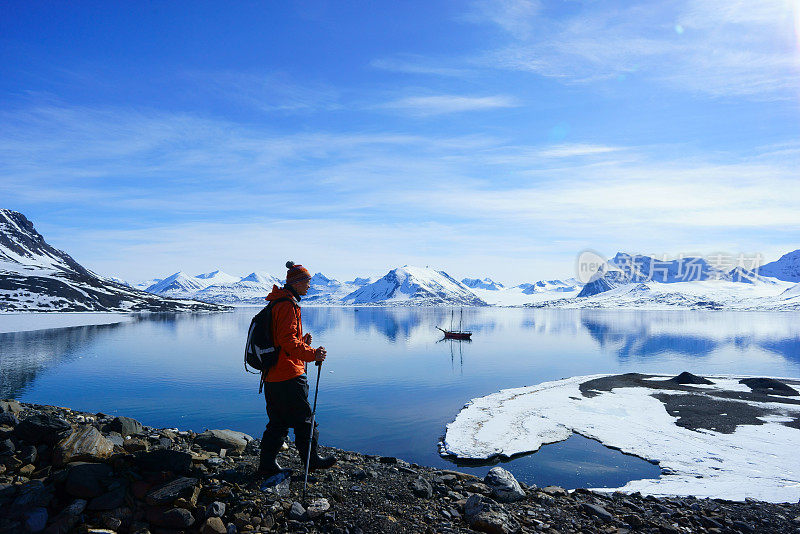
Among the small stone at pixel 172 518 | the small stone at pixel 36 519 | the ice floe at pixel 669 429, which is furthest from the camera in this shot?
the ice floe at pixel 669 429

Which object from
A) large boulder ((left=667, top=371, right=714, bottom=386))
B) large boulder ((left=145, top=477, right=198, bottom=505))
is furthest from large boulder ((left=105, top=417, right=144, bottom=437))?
large boulder ((left=667, top=371, right=714, bottom=386))

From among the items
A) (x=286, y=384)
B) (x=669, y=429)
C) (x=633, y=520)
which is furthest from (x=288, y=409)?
(x=669, y=429)

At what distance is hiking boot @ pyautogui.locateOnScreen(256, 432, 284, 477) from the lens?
7684mm

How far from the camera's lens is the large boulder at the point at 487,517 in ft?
22.2

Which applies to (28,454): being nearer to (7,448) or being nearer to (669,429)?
(7,448)

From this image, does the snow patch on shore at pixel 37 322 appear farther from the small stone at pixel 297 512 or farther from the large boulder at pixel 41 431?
the small stone at pixel 297 512

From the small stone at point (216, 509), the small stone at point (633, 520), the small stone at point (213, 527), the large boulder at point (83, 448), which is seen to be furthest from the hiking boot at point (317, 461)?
the small stone at point (633, 520)

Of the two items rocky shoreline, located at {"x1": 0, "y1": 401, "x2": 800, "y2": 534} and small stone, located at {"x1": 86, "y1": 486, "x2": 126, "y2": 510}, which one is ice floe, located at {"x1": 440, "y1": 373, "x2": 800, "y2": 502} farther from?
small stone, located at {"x1": 86, "y1": 486, "x2": 126, "y2": 510}

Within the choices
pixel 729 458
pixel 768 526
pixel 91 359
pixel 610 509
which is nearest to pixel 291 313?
pixel 610 509

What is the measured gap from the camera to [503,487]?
857 cm

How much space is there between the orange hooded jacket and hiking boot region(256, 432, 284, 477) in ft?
3.43

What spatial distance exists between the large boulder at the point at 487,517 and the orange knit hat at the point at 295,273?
15.4 ft

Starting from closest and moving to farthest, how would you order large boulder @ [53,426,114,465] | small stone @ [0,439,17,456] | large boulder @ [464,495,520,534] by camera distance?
large boulder @ [464,495,520,534], large boulder @ [53,426,114,465], small stone @ [0,439,17,456]

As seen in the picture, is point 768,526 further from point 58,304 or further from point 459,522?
point 58,304
